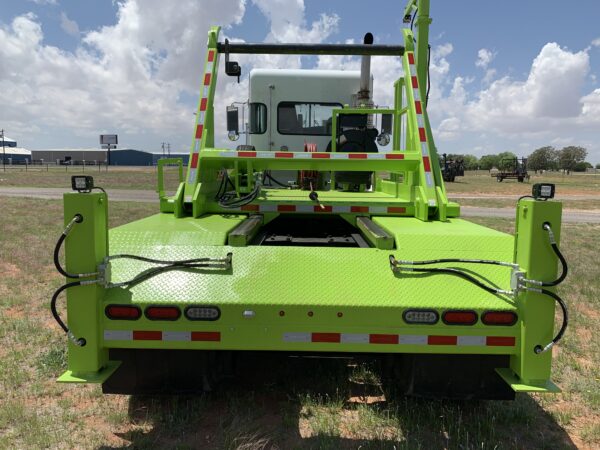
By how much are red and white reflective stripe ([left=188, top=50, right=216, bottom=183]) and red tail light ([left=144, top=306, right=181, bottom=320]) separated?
1.56m

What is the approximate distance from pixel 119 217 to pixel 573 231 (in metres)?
12.2

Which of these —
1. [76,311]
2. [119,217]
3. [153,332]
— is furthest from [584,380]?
[119,217]

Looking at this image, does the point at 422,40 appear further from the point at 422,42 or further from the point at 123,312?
the point at 123,312

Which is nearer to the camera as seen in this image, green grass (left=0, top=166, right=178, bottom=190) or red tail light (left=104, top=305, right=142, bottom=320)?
red tail light (left=104, top=305, right=142, bottom=320)

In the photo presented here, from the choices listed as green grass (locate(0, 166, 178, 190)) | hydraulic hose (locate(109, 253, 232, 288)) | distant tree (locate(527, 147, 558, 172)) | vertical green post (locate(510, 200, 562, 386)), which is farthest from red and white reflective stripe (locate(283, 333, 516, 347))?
distant tree (locate(527, 147, 558, 172))

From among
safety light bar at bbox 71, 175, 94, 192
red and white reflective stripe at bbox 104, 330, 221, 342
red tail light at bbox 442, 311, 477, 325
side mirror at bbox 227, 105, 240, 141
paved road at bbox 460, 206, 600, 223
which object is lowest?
paved road at bbox 460, 206, 600, 223

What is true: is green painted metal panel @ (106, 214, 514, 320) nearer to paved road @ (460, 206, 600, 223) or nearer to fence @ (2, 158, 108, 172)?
paved road @ (460, 206, 600, 223)

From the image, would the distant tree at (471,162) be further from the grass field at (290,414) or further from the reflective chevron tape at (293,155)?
the grass field at (290,414)

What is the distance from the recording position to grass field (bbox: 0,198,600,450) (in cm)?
283

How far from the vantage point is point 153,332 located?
2604 mm

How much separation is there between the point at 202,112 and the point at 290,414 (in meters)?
2.64

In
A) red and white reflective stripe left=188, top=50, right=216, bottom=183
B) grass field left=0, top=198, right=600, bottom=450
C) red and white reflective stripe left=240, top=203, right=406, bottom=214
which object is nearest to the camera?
grass field left=0, top=198, right=600, bottom=450

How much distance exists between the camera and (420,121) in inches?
170

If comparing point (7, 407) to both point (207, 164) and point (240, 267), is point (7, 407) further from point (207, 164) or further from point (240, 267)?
point (207, 164)
